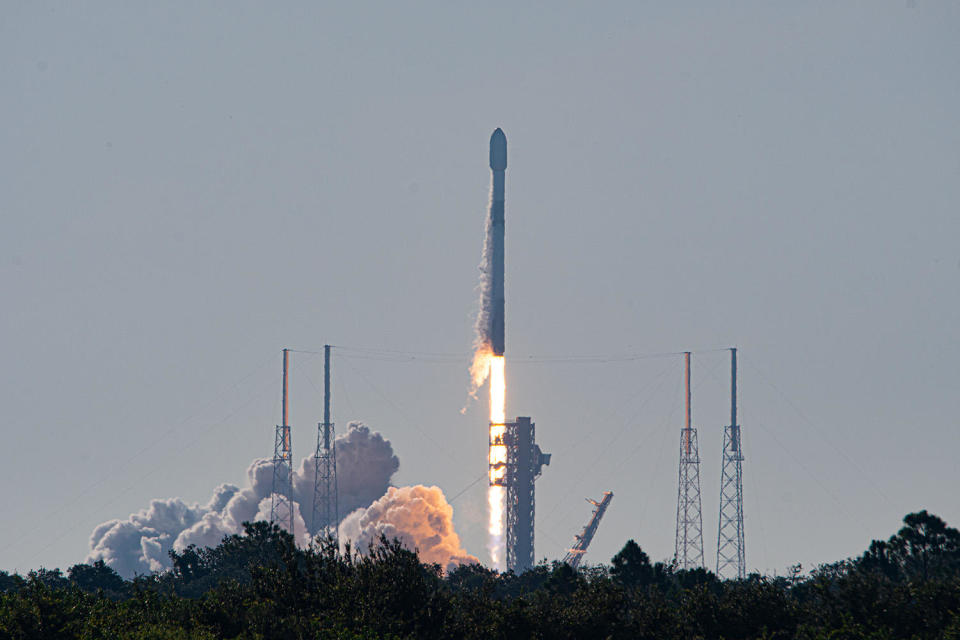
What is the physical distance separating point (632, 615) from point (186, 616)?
23.6m

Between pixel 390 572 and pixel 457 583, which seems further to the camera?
pixel 457 583

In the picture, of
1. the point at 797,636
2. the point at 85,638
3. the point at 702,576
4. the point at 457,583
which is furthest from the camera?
the point at 457,583

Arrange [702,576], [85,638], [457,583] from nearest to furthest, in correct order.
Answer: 1. [85,638]
2. [702,576]
3. [457,583]

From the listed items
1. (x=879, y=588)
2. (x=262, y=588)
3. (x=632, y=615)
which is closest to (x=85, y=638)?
(x=262, y=588)

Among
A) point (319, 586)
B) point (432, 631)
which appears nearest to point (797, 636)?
point (432, 631)

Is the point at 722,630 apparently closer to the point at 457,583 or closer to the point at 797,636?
the point at 797,636

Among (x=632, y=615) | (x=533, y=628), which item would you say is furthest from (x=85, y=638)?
(x=632, y=615)

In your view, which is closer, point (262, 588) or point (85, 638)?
point (85, 638)

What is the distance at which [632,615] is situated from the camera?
8250cm

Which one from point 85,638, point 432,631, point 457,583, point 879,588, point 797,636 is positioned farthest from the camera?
point 457,583

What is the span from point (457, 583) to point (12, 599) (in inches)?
3362

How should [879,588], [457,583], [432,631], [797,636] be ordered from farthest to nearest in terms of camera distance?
[457,583]
[879,588]
[797,636]
[432,631]

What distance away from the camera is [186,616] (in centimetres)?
7262

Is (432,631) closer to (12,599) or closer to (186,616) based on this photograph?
(186,616)
